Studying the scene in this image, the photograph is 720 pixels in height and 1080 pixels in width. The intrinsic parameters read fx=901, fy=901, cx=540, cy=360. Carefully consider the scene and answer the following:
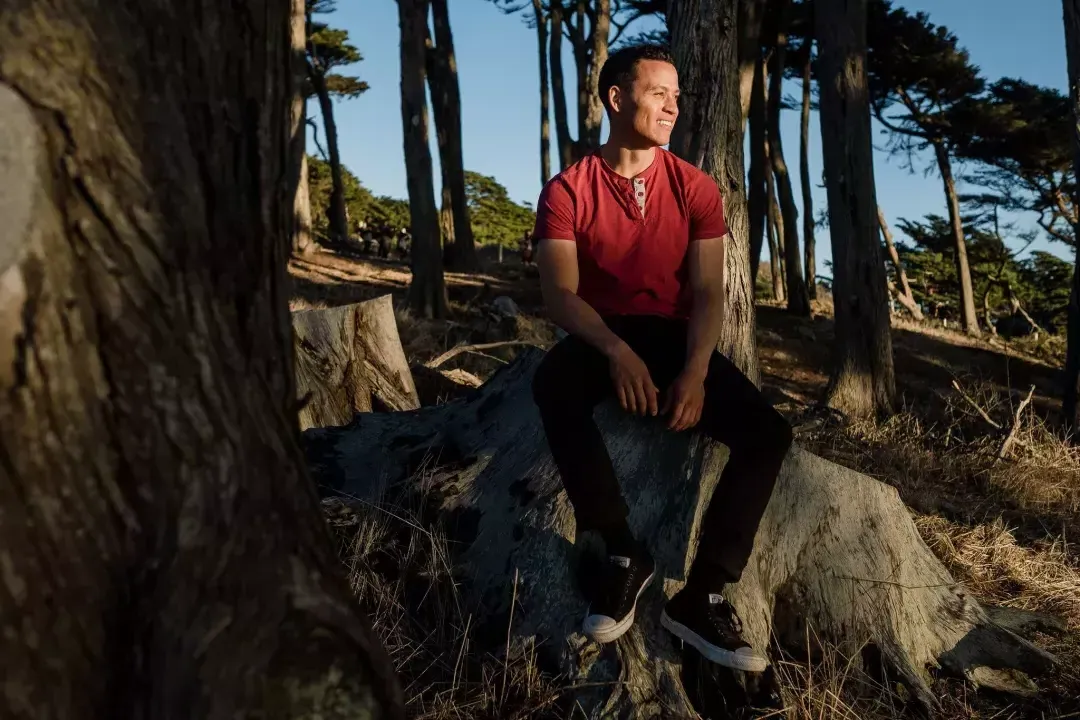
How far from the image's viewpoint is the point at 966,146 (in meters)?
19.5

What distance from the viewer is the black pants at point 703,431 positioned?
7.89ft

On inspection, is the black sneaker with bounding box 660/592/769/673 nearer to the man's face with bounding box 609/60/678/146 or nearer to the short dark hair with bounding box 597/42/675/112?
the man's face with bounding box 609/60/678/146

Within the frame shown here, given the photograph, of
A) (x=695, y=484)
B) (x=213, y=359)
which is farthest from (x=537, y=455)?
(x=213, y=359)

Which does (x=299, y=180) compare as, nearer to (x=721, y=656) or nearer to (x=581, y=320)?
(x=581, y=320)

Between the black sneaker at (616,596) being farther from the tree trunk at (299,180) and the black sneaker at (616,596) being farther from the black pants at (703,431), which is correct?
the tree trunk at (299,180)

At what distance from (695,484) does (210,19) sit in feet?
5.89

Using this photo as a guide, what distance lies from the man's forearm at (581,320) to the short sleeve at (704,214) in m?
0.42

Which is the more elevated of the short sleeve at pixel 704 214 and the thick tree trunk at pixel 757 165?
the thick tree trunk at pixel 757 165

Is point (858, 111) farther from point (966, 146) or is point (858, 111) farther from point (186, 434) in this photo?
point (966, 146)

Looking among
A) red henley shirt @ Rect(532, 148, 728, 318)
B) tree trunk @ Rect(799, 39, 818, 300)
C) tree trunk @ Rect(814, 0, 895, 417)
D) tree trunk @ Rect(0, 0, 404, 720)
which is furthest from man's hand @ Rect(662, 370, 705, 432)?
tree trunk @ Rect(799, 39, 818, 300)

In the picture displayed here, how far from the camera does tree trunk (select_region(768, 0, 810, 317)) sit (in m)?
15.2

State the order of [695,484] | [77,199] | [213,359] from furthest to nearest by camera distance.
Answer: [695,484]
[213,359]
[77,199]

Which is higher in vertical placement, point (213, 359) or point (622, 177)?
point (622, 177)

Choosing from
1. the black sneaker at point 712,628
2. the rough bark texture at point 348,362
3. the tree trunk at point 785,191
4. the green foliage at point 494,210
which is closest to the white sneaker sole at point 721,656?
the black sneaker at point 712,628
